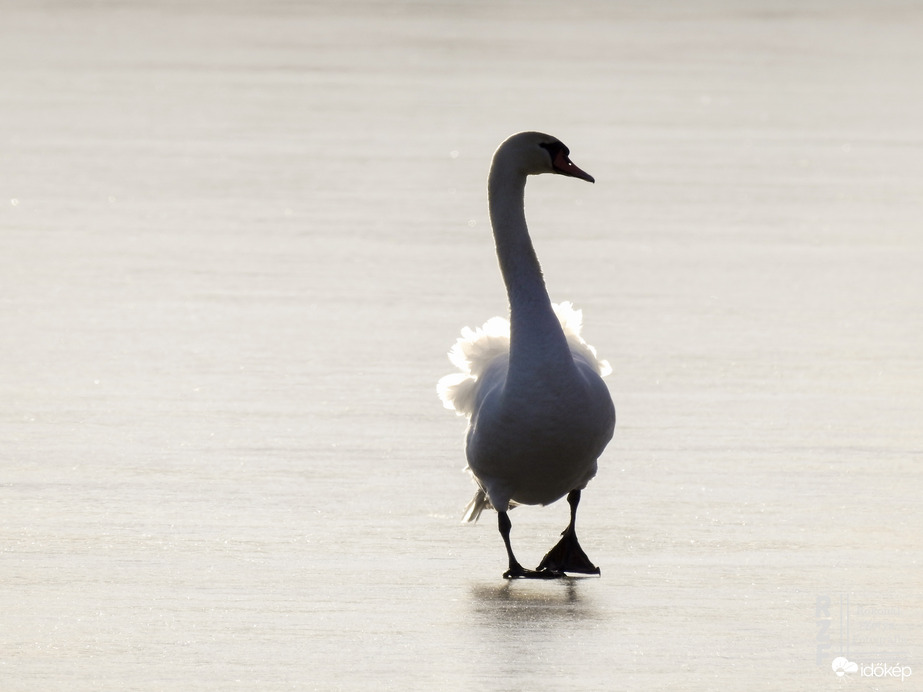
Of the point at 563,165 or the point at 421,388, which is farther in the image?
the point at 421,388

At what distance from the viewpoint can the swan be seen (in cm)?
584

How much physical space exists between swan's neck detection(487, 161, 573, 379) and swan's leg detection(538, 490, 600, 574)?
1.71ft

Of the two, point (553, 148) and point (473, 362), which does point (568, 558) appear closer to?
point (473, 362)

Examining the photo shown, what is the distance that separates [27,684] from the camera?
4.69 meters

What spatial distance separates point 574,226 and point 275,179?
285 centimetres

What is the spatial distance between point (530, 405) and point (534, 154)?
965mm

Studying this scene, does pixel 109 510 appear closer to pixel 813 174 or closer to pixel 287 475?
pixel 287 475

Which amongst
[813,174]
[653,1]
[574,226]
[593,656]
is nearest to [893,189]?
[813,174]

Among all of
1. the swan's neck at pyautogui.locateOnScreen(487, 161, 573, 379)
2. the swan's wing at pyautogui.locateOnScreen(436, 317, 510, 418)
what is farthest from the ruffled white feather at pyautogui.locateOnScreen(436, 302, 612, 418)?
the swan's neck at pyautogui.locateOnScreen(487, 161, 573, 379)

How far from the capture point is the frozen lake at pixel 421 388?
5195mm

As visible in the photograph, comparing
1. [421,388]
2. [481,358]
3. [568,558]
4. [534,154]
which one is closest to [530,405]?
[568,558]

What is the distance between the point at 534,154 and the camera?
6.38 meters

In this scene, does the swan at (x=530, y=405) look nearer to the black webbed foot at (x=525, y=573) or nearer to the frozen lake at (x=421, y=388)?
the black webbed foot at (x=525, y=573)

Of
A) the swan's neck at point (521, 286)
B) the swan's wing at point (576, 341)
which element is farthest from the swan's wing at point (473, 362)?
the swan's neck at point (521, 286)
